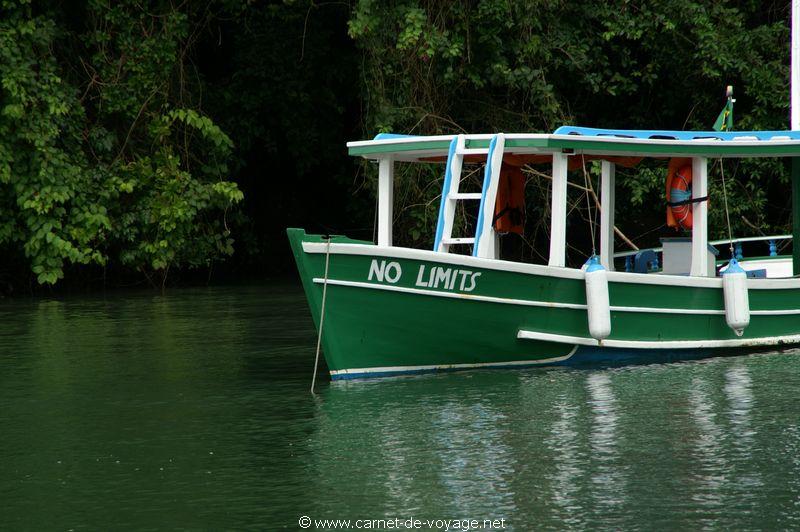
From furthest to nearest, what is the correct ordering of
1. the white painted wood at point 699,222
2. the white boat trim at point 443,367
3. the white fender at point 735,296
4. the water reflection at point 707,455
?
the white painted wood at point 699,222
the white fender at point 735,296
the white boat trim at point 443,367
the water reflection at point 707,455

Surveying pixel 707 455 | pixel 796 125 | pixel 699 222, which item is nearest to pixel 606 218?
pixel 699 222

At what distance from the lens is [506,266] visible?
10.9 m

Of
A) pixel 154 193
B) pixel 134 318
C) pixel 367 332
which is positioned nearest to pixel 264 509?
pixel 367 332

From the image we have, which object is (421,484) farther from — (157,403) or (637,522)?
(157,403)

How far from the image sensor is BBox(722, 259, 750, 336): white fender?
1206cm

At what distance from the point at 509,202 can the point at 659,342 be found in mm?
1901

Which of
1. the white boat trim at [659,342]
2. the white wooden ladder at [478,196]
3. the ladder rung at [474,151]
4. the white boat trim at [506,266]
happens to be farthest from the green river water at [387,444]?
the ladder rung at [474,151]

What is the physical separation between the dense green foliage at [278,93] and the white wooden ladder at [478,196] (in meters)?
7.60

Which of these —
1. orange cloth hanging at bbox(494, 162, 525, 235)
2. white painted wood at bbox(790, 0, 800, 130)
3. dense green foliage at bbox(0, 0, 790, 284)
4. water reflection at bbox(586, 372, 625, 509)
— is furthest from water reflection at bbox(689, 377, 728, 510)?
dense green foliage at bbox(0, 0, 790, 284)

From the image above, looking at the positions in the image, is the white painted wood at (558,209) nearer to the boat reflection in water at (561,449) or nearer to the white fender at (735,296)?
the boat reflection in water at (561,449)

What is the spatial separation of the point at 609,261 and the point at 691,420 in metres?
3.77

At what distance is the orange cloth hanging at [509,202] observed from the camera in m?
12.5

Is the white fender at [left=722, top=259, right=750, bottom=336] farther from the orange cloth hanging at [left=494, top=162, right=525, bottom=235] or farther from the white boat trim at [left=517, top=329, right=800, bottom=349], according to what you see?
the orange cloth hanging at [left=494, top=162, right=525, bottom=235]

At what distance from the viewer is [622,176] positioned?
2245 centimetres
